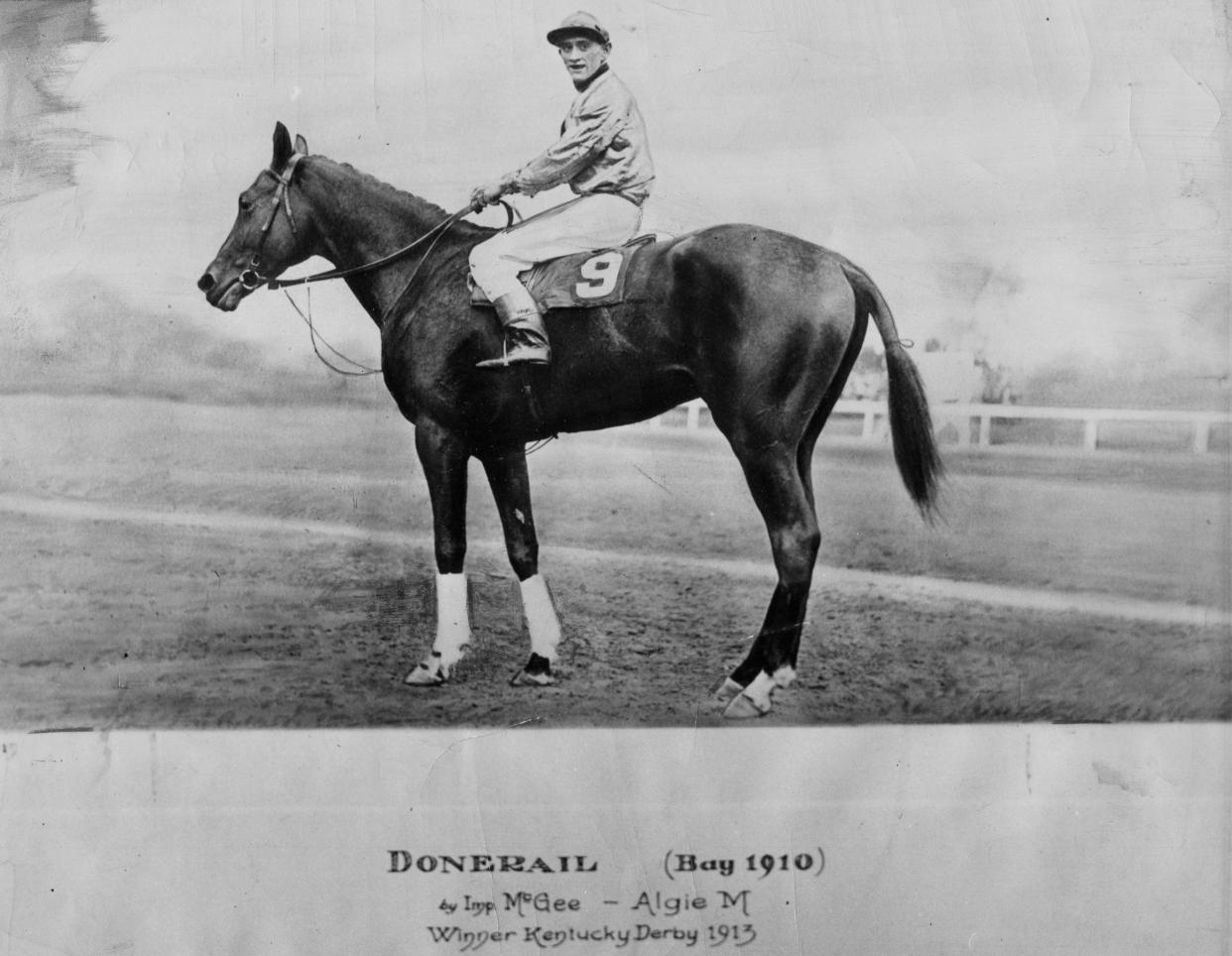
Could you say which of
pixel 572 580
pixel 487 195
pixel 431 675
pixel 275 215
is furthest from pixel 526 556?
pixel 275 215

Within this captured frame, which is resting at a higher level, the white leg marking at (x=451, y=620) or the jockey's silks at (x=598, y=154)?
the jockey's silks at (x=598, y=154)

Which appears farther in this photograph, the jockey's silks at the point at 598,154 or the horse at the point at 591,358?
the jockey's silks at the point at 598,154

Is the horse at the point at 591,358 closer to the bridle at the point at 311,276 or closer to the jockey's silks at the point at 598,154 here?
the bridle at the point at 311,276

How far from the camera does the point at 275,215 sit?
3453mm

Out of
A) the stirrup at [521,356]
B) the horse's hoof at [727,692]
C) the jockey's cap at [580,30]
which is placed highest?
the jockey's cap at [580,30]

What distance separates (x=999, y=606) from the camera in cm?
342

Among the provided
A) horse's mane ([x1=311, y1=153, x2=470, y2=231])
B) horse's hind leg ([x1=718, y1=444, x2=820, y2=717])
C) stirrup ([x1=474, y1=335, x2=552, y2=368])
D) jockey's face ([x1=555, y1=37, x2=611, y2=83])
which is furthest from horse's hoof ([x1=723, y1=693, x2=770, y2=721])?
jockey's face ([x1=555, y1=37, x2=611, y2=83])

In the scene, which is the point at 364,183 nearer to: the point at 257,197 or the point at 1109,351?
the point at 257,197

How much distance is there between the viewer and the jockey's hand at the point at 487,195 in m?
3.34

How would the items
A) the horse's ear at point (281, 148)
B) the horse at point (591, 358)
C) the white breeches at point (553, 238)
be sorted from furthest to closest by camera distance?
the horse's ear at point (281, 148), the white breeches at point (553, 238), the horse at point (591, 358)

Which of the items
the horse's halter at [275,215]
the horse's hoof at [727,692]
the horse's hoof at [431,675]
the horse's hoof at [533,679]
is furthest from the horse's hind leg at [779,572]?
the horse's halter at [275,215]

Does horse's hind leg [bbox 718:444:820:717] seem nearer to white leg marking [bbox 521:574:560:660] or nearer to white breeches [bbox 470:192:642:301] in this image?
white leg marking [bbox 521:574:560:660]

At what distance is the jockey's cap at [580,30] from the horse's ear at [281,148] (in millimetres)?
891

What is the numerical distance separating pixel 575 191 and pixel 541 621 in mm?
1339
